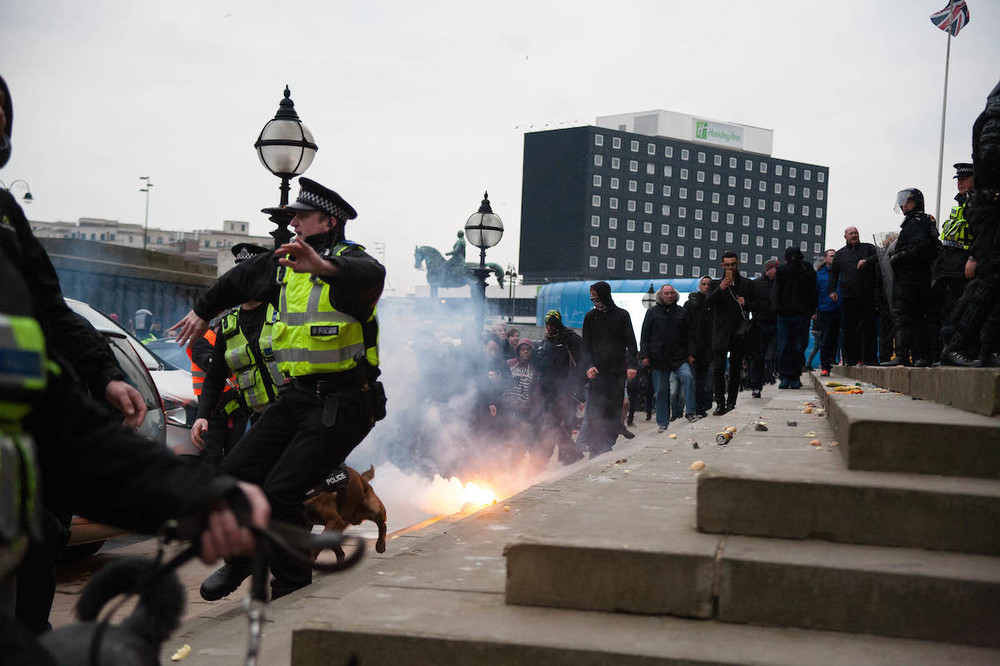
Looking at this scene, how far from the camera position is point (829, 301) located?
1281 cm

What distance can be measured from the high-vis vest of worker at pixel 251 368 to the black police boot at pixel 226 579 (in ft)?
3.65

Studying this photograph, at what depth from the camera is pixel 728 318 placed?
39.5ft

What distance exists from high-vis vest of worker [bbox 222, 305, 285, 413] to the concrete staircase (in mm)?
1817

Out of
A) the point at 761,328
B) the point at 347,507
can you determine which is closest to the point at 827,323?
the point at 761,328

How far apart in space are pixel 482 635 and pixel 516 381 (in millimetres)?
11200

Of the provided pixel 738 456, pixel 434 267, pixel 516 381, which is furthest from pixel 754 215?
pixel 738 456

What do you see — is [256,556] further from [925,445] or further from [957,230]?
[957,230]

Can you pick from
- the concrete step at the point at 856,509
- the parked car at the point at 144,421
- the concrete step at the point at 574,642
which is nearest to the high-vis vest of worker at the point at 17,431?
the concrete step at the point at 574,642

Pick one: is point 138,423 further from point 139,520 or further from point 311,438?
point 139,520

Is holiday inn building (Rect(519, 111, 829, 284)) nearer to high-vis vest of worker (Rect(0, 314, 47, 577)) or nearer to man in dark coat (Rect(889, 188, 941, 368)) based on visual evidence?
man in dark coat (Rect(889, 188, 941, 368))

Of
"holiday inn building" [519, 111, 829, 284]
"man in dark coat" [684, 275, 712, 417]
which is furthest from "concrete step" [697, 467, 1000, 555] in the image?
"holiday inn building" [519, 111, 829, 284]

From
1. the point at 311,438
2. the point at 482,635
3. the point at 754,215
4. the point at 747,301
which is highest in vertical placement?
the point at 754,215

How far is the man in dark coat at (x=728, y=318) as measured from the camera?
474 inches

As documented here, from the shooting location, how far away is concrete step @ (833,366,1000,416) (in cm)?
422
